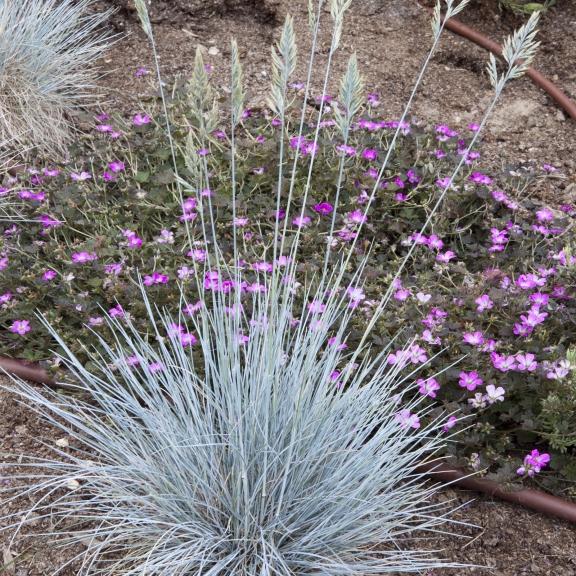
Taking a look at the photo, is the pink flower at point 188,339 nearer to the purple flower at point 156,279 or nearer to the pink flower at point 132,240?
the purple flower at point 156,279

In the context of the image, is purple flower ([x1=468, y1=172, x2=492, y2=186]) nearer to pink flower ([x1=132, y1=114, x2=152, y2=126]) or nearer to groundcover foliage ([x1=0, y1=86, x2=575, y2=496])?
groundcover foliage ([x1=0, y1=86, x2=575, y2=496])

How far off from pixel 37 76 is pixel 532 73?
2.74 m

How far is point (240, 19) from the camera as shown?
464cm

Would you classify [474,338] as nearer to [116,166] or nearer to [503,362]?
[503,362]

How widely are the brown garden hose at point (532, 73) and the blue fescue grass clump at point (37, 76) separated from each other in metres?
2.23

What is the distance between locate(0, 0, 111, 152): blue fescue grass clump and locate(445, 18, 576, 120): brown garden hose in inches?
87.6

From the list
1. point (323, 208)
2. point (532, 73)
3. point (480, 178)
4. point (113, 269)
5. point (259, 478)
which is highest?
point (532, 73)

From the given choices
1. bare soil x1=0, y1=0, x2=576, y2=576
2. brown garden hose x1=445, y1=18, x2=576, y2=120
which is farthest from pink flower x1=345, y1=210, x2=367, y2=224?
brown garden hose x1=445, y1=18, x2=576, y2=120

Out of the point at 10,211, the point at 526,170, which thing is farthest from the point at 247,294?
the point at 526,170

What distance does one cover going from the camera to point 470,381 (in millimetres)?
2078

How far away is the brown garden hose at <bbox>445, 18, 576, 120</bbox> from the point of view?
3947 millimetres

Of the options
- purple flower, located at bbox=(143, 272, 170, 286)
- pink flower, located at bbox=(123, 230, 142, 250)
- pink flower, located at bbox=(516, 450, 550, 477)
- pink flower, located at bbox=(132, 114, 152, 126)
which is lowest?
pink flower, located at bbox=(123, 230, 142, 250)

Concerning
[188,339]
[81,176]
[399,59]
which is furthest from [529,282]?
[399,59]

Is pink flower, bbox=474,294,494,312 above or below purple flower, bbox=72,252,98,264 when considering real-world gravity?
above
